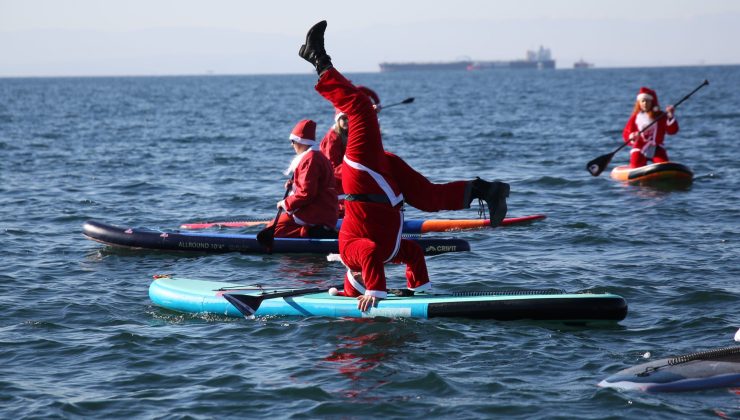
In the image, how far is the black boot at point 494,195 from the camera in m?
8.67

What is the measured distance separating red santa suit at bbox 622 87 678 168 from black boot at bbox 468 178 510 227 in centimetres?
1035

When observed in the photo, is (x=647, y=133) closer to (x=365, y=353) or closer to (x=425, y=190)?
(x=425, y=190)

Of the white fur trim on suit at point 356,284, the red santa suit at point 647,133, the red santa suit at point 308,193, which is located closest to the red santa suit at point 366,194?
the white fur trim on suit at point 356,284

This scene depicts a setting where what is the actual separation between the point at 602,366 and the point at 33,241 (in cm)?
888

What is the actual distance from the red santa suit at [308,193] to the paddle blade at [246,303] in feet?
8.29

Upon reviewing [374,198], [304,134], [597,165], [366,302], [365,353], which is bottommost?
[365,353]

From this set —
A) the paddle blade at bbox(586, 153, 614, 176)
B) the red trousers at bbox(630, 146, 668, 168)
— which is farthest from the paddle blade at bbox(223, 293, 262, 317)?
the red trousers at bbox(630, 146, 668, 168)

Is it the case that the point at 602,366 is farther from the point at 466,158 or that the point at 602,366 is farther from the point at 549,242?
the point at 466,158

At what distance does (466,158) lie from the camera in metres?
26.4

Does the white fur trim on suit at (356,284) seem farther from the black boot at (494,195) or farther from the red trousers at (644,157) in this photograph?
the red trousers at (644,157)

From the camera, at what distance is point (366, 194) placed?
29.0ft

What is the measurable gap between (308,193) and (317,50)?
3.85 metres

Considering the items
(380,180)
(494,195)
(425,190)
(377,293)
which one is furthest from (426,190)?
(377,293)

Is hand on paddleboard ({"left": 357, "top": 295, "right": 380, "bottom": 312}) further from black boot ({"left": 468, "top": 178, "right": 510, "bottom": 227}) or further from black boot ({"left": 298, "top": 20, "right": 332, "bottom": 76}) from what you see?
black boot ({"left": 298, "top": 20, "right": 332, "bottom": 76})
